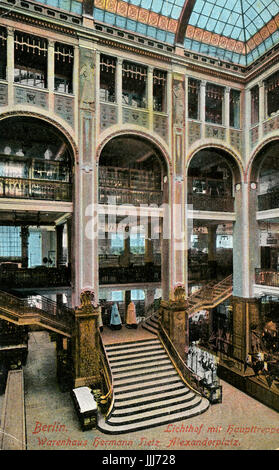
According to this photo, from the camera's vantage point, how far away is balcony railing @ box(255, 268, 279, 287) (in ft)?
46.2

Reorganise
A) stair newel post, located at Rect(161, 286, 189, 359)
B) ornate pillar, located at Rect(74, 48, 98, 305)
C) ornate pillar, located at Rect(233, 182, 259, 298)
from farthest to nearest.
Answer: ornate pillar, located at Rect(233, 182, 259, 298), stair newel post, located at Rect(161, 286, 189, 359), ornate pillar, located at Rect(74, 48, 98, 305)

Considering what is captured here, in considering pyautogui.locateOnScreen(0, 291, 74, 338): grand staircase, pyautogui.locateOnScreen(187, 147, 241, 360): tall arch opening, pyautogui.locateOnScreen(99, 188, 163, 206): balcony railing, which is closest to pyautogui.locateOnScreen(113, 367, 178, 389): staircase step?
pyautogui.locateOnScreen(0, 291, 74, 338): grand staircase

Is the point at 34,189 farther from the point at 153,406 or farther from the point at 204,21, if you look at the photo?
the point at 204,21

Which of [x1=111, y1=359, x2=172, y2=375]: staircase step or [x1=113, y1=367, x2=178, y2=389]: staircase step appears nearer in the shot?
[x1=113, y1=367, x2=178, y2=389]: staircase step

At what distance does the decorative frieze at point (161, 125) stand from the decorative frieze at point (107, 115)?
1.94 metres

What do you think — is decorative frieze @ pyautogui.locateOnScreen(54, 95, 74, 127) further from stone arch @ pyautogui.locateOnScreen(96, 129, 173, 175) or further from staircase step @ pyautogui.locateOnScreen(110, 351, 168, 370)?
staircase step @ pyautogui.locateOnScreen(110, 351, 168, 370)

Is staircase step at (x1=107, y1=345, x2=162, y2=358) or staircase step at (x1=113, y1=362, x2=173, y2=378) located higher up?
staircase step at (x1=107, y1=345, x2=162, y2=358)

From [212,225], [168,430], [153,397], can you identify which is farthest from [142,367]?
[212,225]

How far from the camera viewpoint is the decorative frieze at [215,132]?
14758 millimetres

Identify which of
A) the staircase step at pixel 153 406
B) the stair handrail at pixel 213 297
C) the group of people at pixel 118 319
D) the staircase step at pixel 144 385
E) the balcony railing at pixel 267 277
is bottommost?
the staircase step at pixel 153 406

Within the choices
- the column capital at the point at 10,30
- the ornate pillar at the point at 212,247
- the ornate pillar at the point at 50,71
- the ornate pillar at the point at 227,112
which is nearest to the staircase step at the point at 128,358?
the ornate pillar at the point at 212,247

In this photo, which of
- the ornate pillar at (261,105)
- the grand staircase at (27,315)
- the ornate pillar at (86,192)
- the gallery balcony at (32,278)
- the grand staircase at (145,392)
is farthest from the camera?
the ornate pillar at (261,105)

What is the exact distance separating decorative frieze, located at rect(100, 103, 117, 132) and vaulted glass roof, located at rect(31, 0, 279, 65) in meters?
3.59

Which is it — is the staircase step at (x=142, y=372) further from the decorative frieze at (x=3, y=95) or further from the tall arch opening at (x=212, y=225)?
the decorative frieze at (x=3, y=95)
